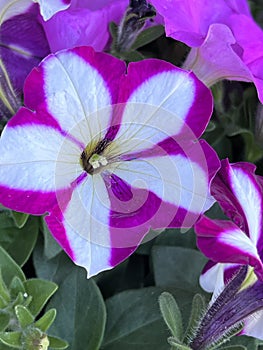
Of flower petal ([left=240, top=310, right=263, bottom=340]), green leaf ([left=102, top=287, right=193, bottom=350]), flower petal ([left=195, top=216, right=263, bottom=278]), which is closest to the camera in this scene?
flower petal ([left=195, top=216, right=263, bottom=278])

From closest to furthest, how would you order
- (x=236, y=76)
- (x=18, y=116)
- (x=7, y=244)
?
(x=18, y=116) < (x=236, y=76) < (x=7, y=244)

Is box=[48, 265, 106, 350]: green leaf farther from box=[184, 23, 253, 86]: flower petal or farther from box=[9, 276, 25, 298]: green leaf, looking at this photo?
box=[184, 23, 253, 86]: flower petal

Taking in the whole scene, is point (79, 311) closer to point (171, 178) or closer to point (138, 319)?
point (138, 319)

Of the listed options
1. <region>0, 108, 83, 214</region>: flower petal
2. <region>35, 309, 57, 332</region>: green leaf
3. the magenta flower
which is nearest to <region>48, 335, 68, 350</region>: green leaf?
<region>35, 309, 57, 332</region>: green leaf

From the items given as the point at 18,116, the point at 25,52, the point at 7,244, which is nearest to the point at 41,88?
the point at 18,116

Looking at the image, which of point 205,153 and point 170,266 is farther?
point 170,266

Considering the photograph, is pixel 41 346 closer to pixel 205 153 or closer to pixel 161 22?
pixel 205 153

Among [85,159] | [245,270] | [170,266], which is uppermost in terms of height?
[85,159]

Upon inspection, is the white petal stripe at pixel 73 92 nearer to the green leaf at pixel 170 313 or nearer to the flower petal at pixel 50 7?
the flower petal at pixel 50 7
